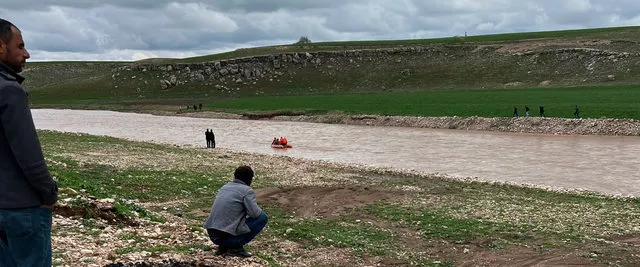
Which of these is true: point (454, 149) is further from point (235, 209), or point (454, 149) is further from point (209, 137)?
point (235, 209)

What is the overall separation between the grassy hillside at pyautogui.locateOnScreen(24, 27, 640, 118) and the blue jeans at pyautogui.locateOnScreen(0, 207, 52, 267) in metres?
73.2

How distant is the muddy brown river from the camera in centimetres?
3177

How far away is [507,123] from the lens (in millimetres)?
60531

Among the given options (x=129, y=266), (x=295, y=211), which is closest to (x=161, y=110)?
(x=295, y=211)

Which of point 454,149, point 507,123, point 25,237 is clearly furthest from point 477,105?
point 25,237

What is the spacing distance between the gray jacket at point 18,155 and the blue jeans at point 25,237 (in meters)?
0.10

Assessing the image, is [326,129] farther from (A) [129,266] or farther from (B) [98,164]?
(A) [129,266]

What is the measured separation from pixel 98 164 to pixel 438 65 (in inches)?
4521

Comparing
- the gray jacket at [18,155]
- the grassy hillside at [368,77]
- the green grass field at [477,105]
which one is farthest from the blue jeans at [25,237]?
the grassy hillside at [368,77]

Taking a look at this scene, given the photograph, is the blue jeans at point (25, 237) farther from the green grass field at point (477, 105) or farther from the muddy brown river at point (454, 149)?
the green grass field at point (477, 105)

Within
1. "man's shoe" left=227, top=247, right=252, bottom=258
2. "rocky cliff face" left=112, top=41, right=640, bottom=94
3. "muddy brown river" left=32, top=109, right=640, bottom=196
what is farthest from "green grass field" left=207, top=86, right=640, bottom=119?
"man's shoe" left=227, top=247, right=252, bottom=258

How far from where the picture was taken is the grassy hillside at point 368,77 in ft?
322

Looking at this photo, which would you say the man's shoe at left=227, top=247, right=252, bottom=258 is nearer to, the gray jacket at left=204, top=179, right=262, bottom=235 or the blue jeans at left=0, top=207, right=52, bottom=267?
the gray jacket at left=204, top=179, right=262, bottom=235

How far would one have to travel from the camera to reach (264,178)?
26906mm
